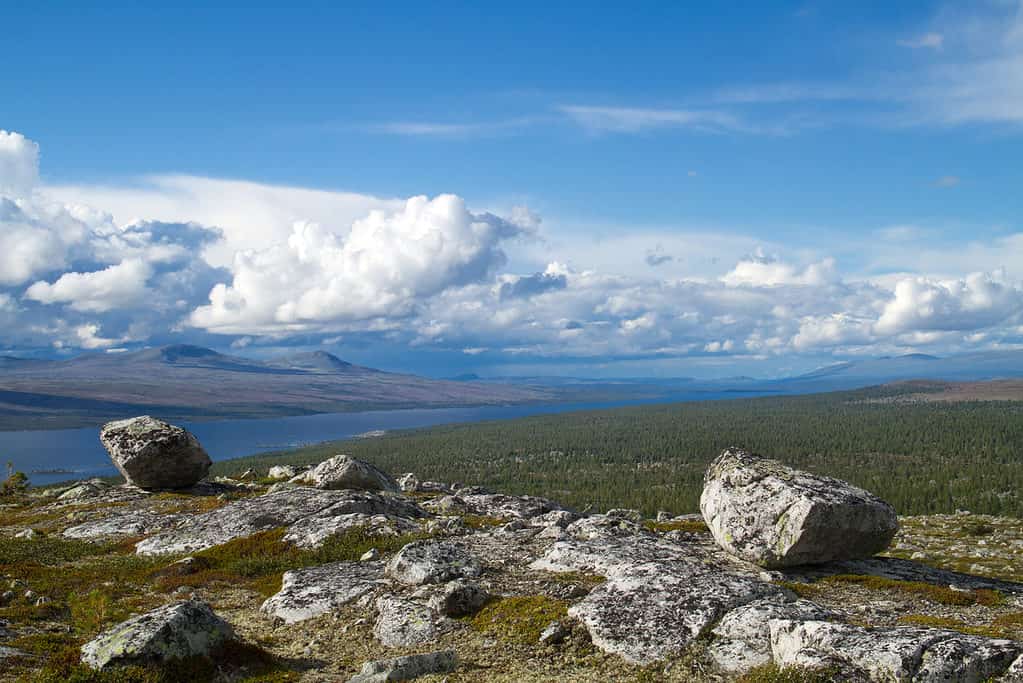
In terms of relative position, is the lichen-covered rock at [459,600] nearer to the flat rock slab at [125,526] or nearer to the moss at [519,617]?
the moss at [519,617]

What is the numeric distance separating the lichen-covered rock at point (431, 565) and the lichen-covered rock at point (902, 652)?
469 inches

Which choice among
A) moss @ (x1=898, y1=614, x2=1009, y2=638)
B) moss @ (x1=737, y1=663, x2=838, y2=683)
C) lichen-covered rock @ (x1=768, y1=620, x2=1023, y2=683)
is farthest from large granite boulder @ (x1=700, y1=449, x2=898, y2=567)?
moss @ (x1=737, y1=663, x2=838, y2=683)

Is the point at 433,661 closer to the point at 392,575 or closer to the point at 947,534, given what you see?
the point at 392,575

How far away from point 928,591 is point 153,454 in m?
53.4

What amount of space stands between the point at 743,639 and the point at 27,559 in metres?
33.8

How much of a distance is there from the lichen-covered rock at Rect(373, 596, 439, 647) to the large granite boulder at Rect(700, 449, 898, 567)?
51.0 feet

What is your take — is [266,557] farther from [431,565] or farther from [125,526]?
[125,526]

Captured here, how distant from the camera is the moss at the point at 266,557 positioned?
2758 centimetres

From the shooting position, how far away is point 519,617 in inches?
823

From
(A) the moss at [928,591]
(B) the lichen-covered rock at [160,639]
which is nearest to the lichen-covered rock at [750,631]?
(A) the moss at [928,591]

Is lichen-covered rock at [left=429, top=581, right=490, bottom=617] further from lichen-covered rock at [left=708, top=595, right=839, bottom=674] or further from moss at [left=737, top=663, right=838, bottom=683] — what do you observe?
moss at [left=737, top=663, right=838, bottom=683]

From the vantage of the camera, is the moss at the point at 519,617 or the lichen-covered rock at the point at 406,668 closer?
the lichen-covered rock at the point at 406,668

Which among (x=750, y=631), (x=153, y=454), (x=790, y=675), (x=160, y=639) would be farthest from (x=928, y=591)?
(x=153, y=454)

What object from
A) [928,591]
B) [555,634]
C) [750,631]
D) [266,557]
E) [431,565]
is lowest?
[928,591]
